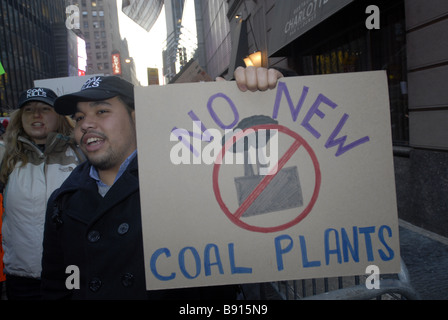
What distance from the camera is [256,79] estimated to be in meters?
1.31

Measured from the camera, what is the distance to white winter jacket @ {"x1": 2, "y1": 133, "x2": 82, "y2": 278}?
246cm

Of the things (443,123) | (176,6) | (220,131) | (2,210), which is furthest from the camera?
(176,6)

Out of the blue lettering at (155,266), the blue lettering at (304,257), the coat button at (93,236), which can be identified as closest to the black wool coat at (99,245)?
the coat button at (93,236)

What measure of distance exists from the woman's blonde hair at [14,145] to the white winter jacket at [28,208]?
6 centimetres

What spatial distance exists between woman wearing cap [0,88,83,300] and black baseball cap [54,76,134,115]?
35.4 inches

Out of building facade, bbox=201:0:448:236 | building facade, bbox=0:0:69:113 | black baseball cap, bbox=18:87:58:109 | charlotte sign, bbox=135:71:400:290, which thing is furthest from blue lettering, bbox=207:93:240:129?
building facade, bbox=0:0:69:113

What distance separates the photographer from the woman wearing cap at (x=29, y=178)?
2.48 m

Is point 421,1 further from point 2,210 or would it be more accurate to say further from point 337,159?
point 2,210

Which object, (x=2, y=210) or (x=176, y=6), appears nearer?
(x=2, y=210)

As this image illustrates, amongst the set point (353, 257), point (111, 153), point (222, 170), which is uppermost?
point (111, 153)

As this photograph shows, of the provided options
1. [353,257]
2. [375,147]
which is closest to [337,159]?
[375,147]

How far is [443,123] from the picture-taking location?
14.8 feet
